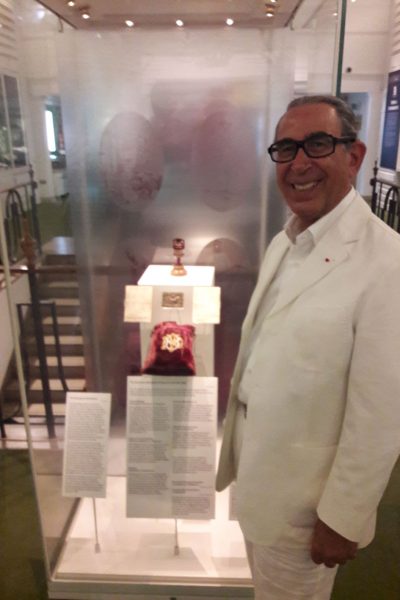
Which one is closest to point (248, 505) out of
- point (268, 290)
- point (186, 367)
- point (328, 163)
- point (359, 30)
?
point (268, 290)

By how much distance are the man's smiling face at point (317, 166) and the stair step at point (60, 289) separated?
4.77ft

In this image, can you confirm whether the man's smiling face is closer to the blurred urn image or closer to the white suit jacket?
the white suit jacket

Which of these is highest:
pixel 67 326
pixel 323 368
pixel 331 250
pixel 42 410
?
pixel 331 250

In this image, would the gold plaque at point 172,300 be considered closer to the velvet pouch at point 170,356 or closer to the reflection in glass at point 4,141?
the velvet pouch at point 170,356

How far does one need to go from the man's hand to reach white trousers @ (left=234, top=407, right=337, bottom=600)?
0.26 feet

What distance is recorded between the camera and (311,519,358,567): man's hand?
3.25 ft

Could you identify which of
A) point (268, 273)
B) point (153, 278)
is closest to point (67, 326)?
point (153, 278)

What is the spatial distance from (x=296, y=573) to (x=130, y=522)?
111 centimetres

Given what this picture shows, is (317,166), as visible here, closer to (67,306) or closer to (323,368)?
(323,368)

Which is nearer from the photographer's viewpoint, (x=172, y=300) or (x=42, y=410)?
(x=172, y=300)

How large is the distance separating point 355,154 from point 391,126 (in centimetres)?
186

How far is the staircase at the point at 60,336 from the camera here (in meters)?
2.19

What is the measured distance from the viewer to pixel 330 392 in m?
0.95

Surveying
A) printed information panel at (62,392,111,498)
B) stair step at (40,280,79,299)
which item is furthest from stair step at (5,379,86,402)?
printed information panel at (62,392,111,498)
